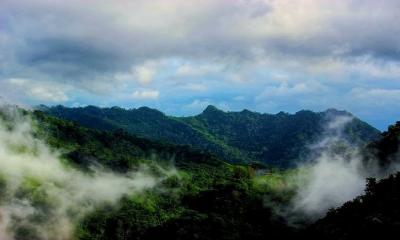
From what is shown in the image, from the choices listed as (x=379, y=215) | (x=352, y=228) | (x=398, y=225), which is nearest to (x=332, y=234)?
(x=352, y=228)

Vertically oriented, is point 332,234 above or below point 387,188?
below

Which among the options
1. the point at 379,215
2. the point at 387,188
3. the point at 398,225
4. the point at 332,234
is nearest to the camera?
the point at 398,225

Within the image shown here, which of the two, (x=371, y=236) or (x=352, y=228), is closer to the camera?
(x=371, y=236)

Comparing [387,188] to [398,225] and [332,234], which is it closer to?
[332,234]

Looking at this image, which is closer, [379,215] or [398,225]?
[398,225]

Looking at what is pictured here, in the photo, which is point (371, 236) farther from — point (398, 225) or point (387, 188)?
point (387, 188)

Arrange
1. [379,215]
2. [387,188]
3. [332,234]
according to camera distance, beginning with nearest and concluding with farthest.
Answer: [379,215], [332,234], [387,188]

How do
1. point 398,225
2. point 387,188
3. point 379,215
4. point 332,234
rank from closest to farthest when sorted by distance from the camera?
1. point 398,225
2. point 379,215
3. point 332,234
4. point 387,188

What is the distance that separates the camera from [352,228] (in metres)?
125

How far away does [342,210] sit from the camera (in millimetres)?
155625

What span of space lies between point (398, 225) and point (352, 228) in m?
19.9

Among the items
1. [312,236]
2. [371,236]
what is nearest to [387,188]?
[312,236]

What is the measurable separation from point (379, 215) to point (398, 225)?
40.2 feet

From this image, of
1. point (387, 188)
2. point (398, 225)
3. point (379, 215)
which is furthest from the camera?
point (387, 188)
